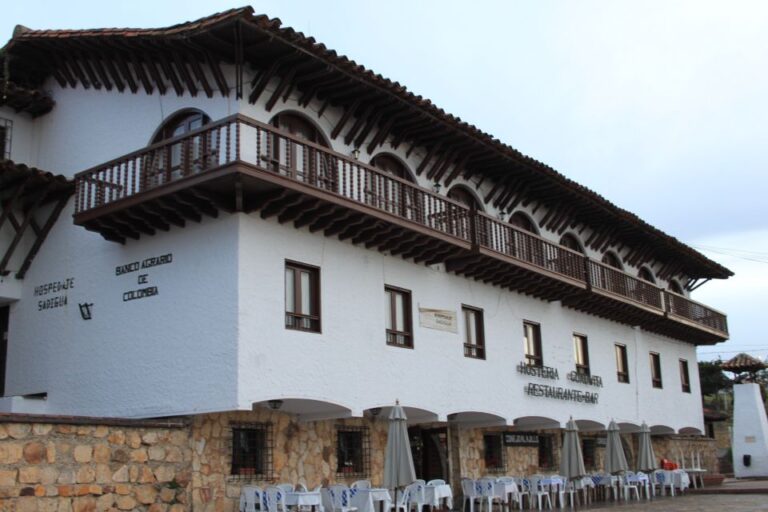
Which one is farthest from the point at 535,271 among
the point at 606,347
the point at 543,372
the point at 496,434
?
the point at 606,347

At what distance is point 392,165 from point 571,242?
885 centimetres

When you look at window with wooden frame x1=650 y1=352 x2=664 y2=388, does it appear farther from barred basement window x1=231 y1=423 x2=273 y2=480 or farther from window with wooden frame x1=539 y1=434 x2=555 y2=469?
barred basement window x1=231 y1=423 x2=273 y2=480

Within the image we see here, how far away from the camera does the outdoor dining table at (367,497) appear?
1556 cm

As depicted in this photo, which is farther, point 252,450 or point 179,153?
point 179,153

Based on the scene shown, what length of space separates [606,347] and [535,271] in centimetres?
656

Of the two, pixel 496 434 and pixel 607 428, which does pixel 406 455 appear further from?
pixel 607 428

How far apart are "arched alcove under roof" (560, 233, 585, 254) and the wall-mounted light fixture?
13974mm

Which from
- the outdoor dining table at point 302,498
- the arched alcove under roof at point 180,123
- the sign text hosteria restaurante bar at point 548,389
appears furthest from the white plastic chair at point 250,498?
the sign text hosteria restaurante bar at point 548,389

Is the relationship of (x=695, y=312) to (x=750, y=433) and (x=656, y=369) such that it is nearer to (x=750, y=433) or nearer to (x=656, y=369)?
(x=656, y=369)

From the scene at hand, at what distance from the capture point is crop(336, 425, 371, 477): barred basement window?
1792cm

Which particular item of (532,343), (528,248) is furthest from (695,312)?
(528,248)

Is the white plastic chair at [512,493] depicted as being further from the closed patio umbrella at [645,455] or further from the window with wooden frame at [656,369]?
the window with wooden frame at [656,369]

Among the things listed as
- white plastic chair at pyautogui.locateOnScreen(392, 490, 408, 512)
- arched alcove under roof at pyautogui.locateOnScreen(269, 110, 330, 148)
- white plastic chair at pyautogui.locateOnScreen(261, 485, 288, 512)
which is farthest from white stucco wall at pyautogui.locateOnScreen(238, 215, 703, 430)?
arched alcove under roof at pyautogui.locateOnScreen(269, 110, 330, 148)

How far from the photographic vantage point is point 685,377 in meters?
32.9
